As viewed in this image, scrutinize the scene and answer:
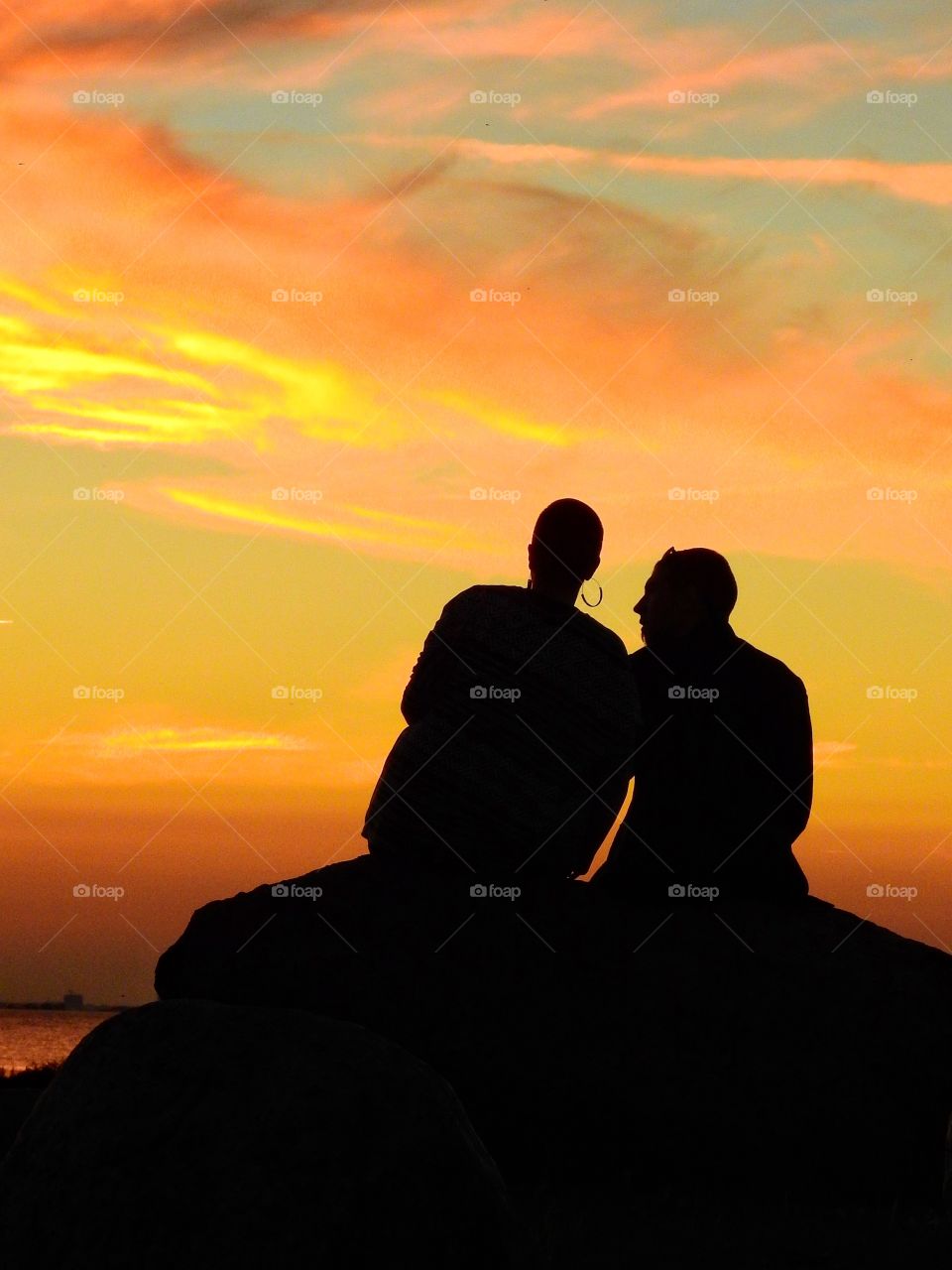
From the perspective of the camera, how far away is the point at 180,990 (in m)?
7.84

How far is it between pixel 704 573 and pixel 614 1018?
209 centimetres

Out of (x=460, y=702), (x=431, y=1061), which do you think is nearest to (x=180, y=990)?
(x=431, y=1061)

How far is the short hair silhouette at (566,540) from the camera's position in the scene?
304 inches

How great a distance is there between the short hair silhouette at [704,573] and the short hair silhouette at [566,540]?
610 millimetres

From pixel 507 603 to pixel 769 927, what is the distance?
1913 millimetres

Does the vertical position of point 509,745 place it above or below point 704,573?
below

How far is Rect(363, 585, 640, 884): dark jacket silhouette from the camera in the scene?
753 centimetres

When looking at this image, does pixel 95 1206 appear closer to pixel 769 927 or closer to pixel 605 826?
pixel 605 826

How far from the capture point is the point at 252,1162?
17.3 feet
